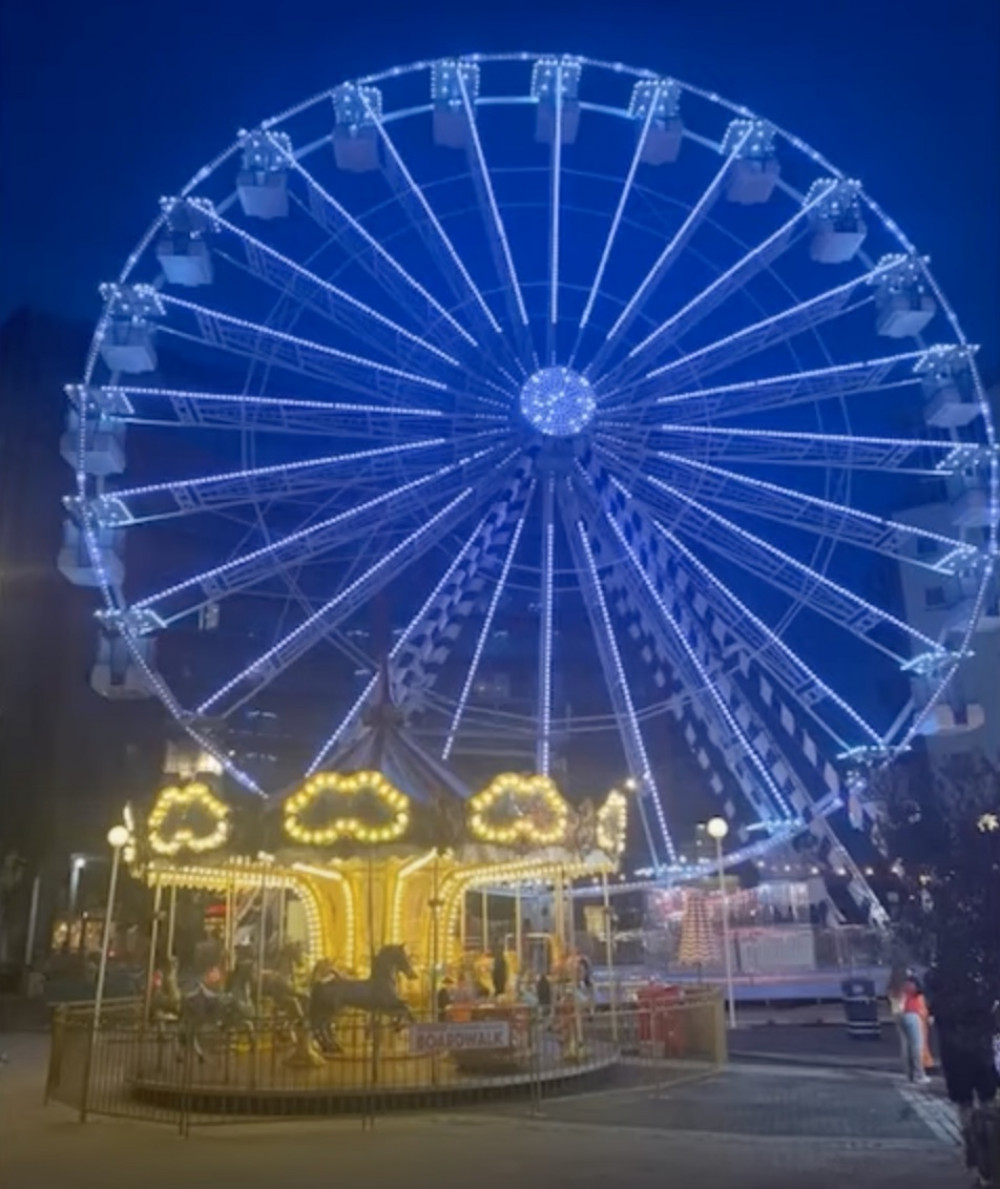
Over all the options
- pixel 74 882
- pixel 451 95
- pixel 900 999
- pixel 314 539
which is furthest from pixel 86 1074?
pixel 74 882

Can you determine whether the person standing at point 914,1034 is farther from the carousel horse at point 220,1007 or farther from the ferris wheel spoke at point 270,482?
the ferris wheel spoke at point 270,482

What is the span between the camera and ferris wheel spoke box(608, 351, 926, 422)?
1948cm

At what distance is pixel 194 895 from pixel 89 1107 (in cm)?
2623

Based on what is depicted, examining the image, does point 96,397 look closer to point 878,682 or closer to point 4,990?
point 4,990

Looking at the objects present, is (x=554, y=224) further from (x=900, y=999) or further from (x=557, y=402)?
(x=900, y=999)

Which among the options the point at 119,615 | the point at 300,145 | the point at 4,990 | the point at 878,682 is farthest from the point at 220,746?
the point at 878,682

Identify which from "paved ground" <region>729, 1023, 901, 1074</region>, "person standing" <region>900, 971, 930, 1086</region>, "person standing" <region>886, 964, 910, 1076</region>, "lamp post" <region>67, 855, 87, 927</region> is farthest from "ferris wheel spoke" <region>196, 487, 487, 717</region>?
"lamp post" <region>67, 855, 87, 927</region>

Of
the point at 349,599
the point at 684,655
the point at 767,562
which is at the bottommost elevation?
the point at 684,655

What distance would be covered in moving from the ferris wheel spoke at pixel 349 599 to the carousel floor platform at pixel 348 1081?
5.41 m

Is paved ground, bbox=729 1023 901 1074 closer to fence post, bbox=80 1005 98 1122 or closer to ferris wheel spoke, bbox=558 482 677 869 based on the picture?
ferris wheel spoke, bbox=558 482 677 869

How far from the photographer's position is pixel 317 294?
A: 1958 centimetres

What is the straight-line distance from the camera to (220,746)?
1838 cm

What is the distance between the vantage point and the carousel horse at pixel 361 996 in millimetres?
14156

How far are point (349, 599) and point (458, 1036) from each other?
761cm
